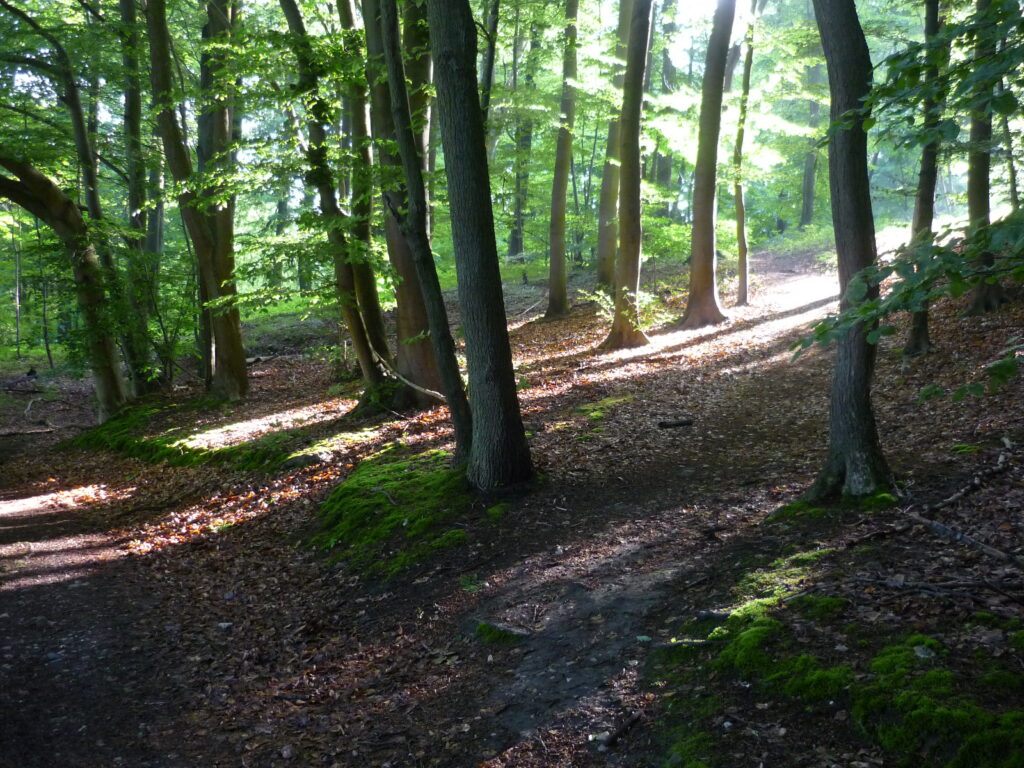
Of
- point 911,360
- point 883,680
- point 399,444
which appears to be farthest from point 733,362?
point 883,680

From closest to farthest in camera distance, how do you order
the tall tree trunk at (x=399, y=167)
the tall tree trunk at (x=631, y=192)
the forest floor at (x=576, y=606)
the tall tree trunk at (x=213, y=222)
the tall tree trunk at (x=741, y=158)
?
the forest floor at (x=576, y=606), the tall tree trunk at (x=399, y=167), the tall tree trunk at (x=631, y=192), the tall tree trunk at (x=213, y=222), the tall tree trunk at (x=741, y=158)

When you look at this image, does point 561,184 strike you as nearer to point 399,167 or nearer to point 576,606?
point 399,167

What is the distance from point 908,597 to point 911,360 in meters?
7.04

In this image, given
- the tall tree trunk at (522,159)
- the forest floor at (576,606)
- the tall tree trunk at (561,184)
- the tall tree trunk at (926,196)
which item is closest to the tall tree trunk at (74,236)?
the forest floor at (576,606)

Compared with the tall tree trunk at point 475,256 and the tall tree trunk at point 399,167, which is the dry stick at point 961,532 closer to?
the tall tree trunk at point 475,256

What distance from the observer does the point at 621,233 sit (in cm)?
1409

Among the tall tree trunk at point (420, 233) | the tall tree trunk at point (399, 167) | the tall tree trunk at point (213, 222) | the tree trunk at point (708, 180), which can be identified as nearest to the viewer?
the tall tree trunk at point (420, 233)

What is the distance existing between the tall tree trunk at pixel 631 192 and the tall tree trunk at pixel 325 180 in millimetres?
5429

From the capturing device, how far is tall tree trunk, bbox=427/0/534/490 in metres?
6.80

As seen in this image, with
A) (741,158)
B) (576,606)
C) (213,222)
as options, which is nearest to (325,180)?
(213,222)

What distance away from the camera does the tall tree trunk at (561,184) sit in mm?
17391

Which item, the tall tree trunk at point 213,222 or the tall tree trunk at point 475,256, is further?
the tall tree trunk at point 213,222

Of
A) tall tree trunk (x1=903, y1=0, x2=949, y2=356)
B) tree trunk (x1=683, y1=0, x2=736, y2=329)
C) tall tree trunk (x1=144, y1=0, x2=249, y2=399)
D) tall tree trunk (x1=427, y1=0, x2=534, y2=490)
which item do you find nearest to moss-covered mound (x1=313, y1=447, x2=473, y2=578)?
tall tree trunk (x1=427, y1=0, x2=534, y2=490)

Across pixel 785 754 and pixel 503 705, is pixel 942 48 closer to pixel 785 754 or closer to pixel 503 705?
pixel 785 754
